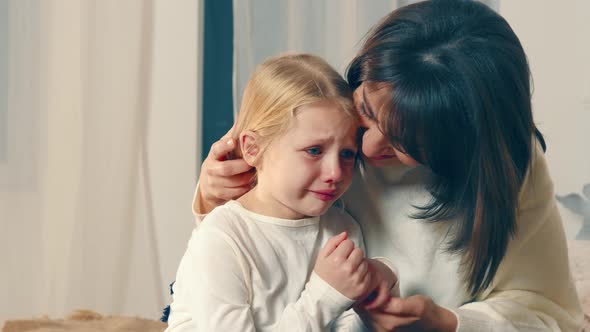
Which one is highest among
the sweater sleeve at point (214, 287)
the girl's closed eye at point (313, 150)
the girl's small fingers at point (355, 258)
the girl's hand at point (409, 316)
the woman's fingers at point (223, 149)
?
the girl's closed eye at point (313, 150)

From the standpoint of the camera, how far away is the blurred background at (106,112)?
6.98 ft

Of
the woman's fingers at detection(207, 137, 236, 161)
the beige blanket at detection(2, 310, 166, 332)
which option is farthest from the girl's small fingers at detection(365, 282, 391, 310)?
the beige blanket at detection(2, 310, 166, 332)

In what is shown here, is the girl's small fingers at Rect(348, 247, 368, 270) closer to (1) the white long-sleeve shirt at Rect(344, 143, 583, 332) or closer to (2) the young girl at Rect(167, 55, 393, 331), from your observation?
(2) the young girl at Rect(167, 55, 393, 331)

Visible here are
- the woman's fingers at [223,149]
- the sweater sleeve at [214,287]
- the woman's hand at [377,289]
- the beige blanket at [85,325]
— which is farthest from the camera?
the beige blanket at [85,325]

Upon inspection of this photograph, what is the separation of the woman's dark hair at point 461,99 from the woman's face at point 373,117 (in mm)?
12

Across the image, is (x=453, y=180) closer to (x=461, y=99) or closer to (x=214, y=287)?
(x=461, y=99)

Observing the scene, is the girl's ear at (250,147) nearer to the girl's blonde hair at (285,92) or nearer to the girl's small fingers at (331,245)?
the girl's blonde hair at (285,92)

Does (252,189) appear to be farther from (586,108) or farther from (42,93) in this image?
(586,108)

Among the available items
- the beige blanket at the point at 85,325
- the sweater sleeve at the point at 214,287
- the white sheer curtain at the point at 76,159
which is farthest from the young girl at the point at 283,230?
the white sheer curtain at the point at 76,159

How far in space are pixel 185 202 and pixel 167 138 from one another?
232mm

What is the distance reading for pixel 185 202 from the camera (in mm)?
2562

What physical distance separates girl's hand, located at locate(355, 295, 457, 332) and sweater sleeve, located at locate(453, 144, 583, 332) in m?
0.11

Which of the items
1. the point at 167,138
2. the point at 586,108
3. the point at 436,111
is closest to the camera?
the point at 436,111

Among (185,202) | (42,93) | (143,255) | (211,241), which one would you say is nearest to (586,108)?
(185,202)
